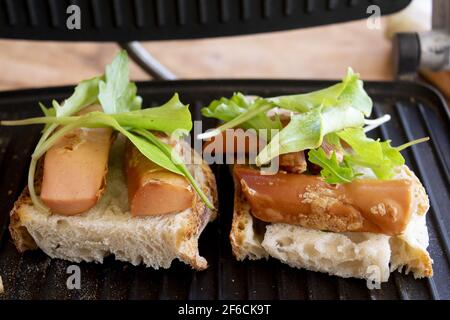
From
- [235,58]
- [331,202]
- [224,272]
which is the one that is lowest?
[235,58]

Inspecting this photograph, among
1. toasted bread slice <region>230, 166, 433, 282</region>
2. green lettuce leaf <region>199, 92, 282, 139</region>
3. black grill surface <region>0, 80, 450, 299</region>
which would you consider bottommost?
black grill surface <region>0, 80, 450, 299</region>

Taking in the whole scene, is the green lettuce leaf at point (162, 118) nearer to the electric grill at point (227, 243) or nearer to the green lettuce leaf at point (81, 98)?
the green lettuce leaf at point (81, 98)

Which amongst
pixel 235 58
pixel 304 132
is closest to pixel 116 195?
pixel 304 132

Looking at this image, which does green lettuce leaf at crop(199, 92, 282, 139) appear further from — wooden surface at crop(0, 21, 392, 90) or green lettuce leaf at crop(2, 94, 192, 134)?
wooden surface at crop(0, 21, 392, 90)

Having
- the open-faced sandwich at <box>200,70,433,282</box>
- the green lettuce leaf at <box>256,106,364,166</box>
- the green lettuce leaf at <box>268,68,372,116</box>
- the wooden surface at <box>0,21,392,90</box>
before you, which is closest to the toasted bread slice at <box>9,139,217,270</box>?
the open-faced sandwich at <box>200,70,433,282</box>

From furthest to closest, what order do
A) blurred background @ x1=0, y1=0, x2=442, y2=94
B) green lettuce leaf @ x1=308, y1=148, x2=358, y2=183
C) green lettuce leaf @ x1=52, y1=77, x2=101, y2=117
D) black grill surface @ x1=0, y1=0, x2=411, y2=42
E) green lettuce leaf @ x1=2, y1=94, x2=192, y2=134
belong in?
blurred background @ x1=0, y1=0, x2=442, y2=94 → black grill surface @ x1=0, y1=0, x2=411, y2=42 → green lettuce leaf @ x1=52, y1=77, x2=101, y2=117 → green lettuce leaf @ x1=2, y1=94, x2=192, y2=134 → green lettuce leaf @ x1=308, y1=148, x2=358, y2=183

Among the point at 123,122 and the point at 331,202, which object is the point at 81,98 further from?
the point at 331,202

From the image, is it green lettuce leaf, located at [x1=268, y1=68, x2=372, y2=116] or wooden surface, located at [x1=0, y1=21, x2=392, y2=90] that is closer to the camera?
green lettuce leaf, located at [x1=268, y1=68, x2=372, y2=116]
